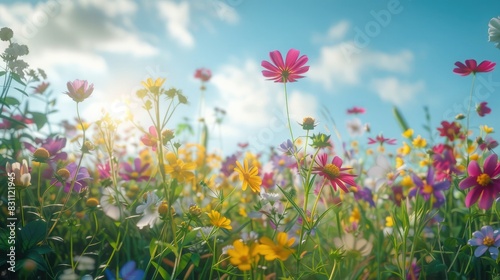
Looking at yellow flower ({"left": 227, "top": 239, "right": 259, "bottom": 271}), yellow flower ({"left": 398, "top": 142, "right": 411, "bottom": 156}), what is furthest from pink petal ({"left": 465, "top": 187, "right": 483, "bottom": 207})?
yellow flower ({"left": 398, "top": 142, "right": 411, "bottom": 156})

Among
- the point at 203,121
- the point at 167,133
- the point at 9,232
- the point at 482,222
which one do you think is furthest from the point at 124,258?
the point at 203,121

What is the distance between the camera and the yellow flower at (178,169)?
2.58 ft

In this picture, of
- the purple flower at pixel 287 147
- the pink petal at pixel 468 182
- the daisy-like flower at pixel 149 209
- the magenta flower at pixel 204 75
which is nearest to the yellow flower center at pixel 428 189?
the pink petal at pixel 468 182

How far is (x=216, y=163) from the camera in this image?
2338 millimetres

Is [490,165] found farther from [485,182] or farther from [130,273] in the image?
[130,273]

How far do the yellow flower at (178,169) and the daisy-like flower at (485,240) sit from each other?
26.0 inches

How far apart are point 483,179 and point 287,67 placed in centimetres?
49

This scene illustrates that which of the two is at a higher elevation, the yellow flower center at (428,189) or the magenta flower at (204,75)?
the magenta flower at (204,75)

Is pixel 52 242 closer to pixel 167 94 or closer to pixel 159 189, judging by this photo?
pixel 159 189

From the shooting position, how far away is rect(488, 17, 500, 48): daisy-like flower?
895mm

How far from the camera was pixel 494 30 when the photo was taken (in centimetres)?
91

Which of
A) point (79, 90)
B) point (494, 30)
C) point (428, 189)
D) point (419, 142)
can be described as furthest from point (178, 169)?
point (419, 142)

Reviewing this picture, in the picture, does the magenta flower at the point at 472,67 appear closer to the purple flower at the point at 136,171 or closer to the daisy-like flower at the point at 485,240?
the daisy-like flower at the point at 485,240

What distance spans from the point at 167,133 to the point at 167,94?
9 cm
